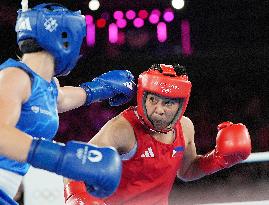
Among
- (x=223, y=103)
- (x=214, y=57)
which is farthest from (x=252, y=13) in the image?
(x=223, y=103)

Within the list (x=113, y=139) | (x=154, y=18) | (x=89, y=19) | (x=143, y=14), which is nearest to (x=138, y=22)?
(x=143, y=14)

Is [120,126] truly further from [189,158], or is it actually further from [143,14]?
[143,14]

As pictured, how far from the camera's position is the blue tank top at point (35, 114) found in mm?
1444

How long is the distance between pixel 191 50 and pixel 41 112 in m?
5.81

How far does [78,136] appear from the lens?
6871mm

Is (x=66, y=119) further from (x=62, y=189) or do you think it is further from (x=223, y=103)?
(x=62, y=189)

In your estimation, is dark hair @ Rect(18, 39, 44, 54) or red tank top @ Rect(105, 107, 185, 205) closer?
dark hair @ Rect(18, 39, 44, 54)

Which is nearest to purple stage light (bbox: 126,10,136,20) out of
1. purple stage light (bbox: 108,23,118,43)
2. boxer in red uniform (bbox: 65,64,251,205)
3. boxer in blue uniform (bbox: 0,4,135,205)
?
purple stage light (bbox: 108,23,118,43)

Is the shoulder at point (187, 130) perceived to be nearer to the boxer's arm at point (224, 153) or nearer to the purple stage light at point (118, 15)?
the boxer's arm at point (224, 153)

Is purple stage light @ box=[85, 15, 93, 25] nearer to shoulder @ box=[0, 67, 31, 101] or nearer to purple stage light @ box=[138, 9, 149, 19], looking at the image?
purple stage light @ box=[138, 9, 149, 19]

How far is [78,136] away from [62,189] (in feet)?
15.5

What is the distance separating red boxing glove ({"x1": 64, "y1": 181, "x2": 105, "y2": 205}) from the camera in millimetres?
1927

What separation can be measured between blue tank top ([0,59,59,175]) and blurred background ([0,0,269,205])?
17.3 feet

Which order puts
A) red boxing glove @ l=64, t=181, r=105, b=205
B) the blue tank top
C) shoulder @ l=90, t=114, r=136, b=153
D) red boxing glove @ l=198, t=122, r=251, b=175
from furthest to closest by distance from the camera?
1. red boxing glove @ l=198, t=122, r=251, b=175
2. shoulder @ l=90, t=114, r=136, b=153
3. red boxing glove @ l=64, t=181, r=105, b=205
4. the blue tank top
